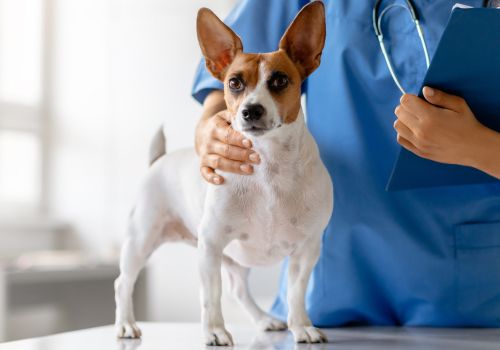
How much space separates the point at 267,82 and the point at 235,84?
0.05 metres

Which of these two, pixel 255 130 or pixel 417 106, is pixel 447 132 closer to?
pixel 417 106

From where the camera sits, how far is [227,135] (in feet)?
3.34

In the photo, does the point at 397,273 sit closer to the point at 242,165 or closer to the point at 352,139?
the point at 352,139

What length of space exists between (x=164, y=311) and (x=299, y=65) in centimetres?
262

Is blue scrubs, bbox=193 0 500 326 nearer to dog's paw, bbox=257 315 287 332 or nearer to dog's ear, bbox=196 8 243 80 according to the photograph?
dog's paw, bbox=257 315 287 332

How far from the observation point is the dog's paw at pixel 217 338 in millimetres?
916

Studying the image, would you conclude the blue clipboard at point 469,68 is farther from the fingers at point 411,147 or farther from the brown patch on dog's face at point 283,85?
the brown patch on dog's face at point 283,85

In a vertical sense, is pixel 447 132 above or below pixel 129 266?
above

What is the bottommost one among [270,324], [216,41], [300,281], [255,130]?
[270,324]

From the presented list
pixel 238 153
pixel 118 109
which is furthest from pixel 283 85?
pixel 118 109

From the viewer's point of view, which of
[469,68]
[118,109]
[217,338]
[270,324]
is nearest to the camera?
[469,68]

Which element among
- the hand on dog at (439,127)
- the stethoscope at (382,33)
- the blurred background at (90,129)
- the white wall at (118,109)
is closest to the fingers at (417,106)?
the hand on dog at (439,127)

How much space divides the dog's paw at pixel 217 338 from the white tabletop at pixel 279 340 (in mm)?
13

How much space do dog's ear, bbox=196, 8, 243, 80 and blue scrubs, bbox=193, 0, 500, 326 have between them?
0.80ft
